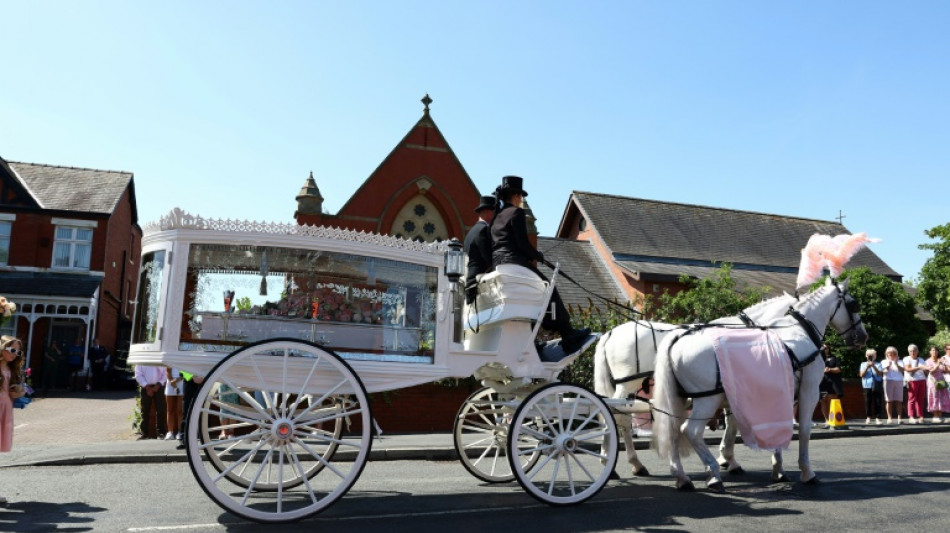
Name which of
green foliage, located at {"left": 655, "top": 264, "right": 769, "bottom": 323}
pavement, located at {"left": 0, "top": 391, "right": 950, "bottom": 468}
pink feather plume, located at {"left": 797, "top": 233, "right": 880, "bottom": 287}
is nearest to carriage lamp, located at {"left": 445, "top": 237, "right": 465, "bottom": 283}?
Result: pavement, located at {"left": 0, "top": 391, "right": 950, "bottom": 468}

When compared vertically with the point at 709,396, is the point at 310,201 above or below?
above

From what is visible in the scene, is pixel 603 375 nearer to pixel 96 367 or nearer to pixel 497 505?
pixel 497 505

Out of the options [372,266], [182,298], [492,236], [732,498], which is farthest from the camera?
[492,236]

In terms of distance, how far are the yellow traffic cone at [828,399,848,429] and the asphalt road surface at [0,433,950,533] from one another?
6393 mm

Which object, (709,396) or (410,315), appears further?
(709,396)

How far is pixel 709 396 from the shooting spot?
6.81 m

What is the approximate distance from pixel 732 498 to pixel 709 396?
3.00 feet

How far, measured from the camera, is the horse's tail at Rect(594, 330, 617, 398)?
812 cm

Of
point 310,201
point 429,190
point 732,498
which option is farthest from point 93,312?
point 732,498

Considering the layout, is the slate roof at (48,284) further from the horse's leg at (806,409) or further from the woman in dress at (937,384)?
the woman in dress at (937,384)

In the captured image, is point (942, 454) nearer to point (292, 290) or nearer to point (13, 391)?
point (292, 290)

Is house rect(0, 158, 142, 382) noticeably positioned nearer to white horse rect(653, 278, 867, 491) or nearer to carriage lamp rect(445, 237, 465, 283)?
carriage lamp rect(445, 237, 465, 283)

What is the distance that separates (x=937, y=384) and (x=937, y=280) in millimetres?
24575

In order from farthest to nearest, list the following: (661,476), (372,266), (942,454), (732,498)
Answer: (942,454), (661,476), (732,498), (372,266)
